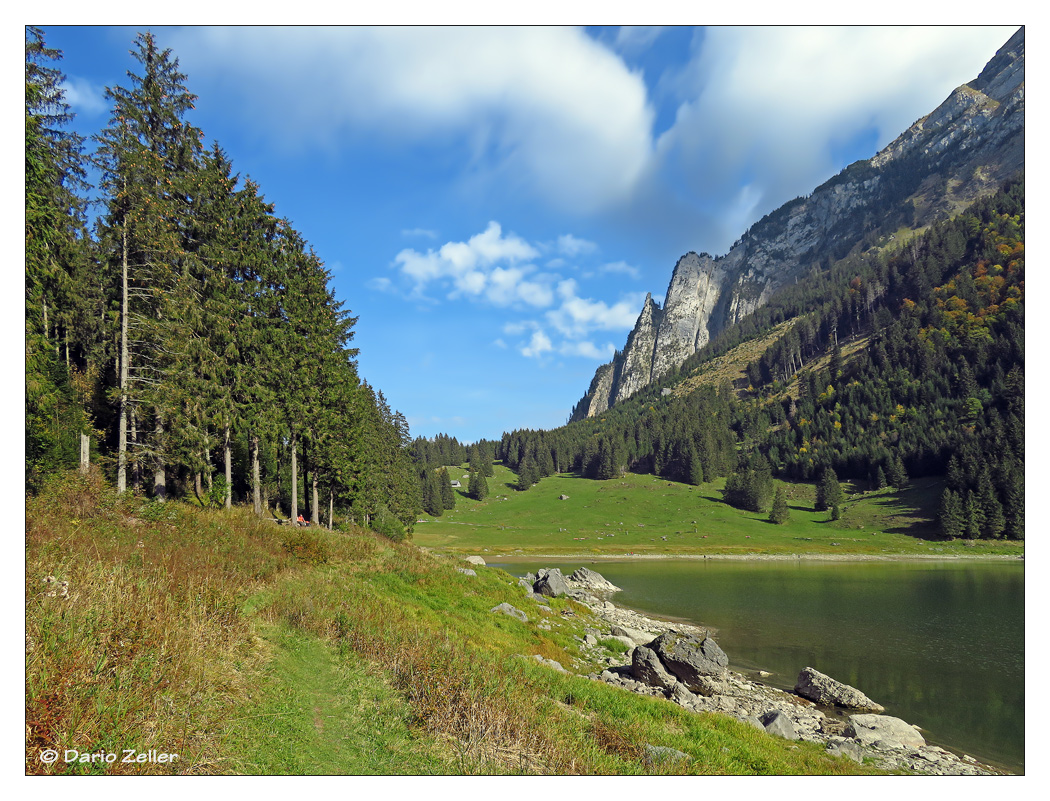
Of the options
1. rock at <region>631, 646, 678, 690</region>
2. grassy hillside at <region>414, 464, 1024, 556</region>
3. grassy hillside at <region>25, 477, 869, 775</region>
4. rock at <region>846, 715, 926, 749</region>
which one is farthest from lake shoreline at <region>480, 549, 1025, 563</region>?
grassy hillside at <region>25, 477, 869, 775</region>

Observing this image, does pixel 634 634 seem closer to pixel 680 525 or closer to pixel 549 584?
pixel 549 584

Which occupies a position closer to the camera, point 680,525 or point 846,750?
point 846,750

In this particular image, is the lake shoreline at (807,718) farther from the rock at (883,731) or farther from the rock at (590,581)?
the rock at (590,581)

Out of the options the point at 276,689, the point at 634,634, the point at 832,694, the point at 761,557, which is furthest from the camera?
the point at 761,557

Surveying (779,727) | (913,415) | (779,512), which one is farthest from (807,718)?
(913,415)

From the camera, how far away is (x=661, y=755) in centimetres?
843

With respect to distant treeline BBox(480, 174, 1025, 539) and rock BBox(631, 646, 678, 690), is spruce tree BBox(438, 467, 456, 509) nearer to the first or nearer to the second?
distant treeline BBox(480, 174, 1025, 539)

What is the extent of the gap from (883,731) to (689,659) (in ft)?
21.9

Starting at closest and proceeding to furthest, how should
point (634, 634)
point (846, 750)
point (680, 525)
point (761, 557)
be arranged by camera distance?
point (846, 750) < point (634, 634) < point (761, 557) < point (680, 525)

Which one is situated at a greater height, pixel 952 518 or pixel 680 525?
pixel 952 518

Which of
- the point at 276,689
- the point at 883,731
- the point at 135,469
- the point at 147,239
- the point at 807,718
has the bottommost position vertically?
the point at 807,718

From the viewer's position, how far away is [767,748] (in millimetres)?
11430

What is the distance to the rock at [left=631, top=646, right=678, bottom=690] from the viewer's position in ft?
61.3
